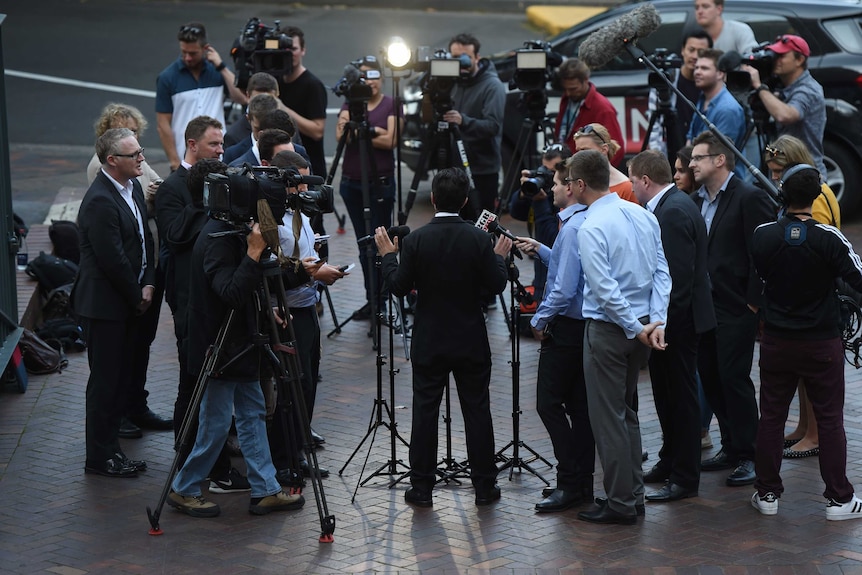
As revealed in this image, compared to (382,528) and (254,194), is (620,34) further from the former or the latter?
(382,528)

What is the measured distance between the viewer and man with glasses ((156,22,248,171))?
11.1 metres

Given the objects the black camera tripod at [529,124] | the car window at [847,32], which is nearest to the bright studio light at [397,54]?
the black camera tripod at [529,124]

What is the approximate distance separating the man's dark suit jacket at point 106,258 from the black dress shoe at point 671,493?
319cm

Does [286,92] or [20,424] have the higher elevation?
[286,92]

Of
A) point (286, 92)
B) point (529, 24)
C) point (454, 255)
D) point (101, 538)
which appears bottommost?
point (101, 538)

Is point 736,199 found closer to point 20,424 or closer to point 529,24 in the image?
point 20,424

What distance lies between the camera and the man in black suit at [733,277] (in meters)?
7.50

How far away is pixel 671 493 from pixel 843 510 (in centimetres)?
93

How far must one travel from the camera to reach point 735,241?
7547 mm

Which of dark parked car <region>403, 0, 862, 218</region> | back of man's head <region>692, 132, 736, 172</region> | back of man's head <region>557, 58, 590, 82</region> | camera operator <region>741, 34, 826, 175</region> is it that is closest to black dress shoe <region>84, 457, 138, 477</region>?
back of man's head <region>692, 132, 736, 172</region>

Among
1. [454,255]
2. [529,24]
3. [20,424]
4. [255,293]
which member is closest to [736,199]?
[454,255]

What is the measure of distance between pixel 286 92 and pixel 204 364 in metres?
4.46

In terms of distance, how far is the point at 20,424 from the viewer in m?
8.59

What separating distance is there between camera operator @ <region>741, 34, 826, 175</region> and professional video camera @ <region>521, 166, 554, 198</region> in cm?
217
